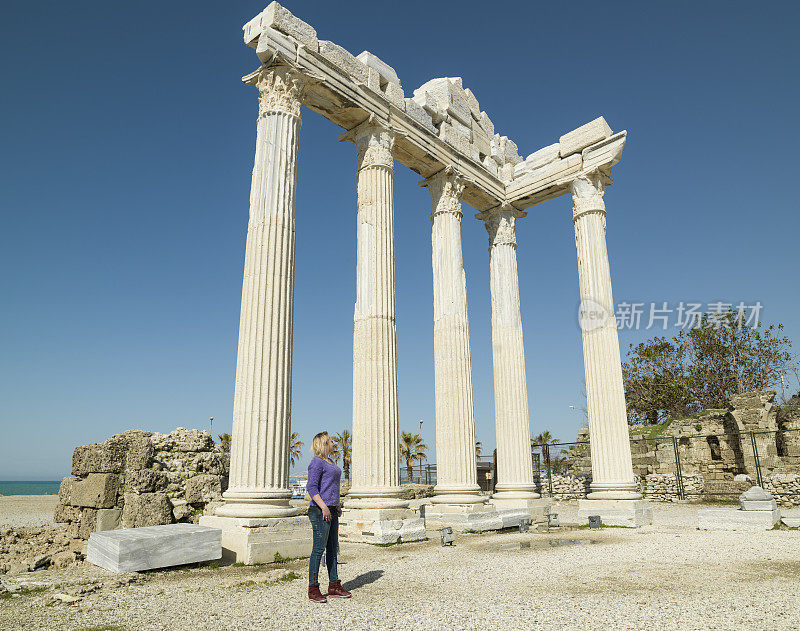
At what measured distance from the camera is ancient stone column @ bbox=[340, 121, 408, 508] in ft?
38.5

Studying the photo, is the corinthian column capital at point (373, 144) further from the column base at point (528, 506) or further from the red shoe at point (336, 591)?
the red shoe at point (336, 591)

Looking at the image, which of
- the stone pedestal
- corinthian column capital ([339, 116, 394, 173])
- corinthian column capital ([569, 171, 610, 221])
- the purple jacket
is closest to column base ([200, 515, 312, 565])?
the purple jacket

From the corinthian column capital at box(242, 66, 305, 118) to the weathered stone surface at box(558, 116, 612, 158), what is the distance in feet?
31.9

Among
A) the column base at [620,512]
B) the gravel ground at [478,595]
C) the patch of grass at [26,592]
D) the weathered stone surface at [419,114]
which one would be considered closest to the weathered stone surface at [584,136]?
the weathered stone surface at [419,114]

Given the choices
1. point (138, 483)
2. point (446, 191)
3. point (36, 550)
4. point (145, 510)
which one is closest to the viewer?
point (36, 550)

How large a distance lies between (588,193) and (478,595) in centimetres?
1361

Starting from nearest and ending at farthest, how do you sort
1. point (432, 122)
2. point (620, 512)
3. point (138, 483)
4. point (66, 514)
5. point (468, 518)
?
point (138, 483) < point (66, 514) < point (468, 518) < point (620, 512) < point (432, 122)

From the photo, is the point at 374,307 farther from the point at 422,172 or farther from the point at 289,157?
the point at 422,172

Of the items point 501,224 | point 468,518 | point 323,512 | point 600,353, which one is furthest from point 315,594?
point 501,224

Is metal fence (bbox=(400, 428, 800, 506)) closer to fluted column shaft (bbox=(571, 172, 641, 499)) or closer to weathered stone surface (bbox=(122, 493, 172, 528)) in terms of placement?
fluted column shaft (bbox=(571, 172, 641, 499))

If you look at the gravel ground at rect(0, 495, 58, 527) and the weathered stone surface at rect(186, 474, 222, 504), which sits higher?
the weathered stone surface at rect(186, 474, 222, 504)

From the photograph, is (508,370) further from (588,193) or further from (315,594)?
(315,594)

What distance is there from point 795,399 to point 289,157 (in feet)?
108

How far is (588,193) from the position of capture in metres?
16.8
